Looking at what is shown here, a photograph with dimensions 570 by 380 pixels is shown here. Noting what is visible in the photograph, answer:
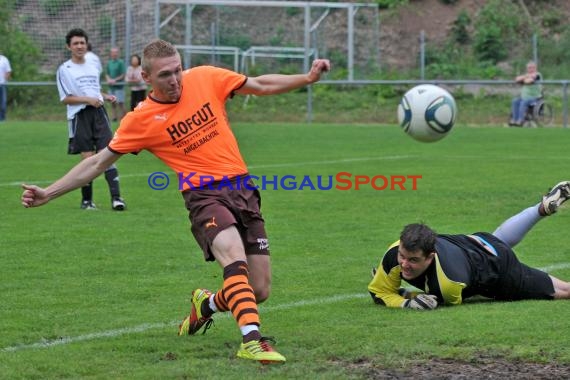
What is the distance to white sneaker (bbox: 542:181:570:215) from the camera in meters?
8.59

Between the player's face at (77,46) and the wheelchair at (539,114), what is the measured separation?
16.8 metres

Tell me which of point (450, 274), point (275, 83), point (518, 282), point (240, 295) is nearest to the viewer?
point (240, 295)

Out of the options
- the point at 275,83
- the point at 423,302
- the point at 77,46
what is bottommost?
the point at 423,302

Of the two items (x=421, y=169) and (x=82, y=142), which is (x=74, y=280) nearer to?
(x=82, y=142)

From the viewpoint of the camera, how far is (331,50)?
40.9 meters

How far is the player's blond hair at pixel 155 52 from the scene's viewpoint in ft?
20.9

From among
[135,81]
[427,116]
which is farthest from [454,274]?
[135,81]

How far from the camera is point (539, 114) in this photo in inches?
1110

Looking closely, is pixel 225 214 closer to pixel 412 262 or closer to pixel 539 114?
pixel 412 262

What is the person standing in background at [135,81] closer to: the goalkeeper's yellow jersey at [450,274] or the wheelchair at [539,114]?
the wheelchair at [539,114]

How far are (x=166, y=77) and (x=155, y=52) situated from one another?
157 mm

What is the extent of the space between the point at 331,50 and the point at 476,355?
35267 millimetres

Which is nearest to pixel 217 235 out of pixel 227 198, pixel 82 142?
pixel 227 198

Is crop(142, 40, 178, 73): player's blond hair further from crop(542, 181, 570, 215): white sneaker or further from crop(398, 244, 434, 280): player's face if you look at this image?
crop(542, 181, 570, 215): white sneaker
